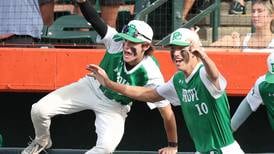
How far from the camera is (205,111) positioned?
604cm

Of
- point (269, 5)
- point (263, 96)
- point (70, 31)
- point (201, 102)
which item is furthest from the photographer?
point (70, 31)

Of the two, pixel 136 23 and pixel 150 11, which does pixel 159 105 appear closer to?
pixel 136 23

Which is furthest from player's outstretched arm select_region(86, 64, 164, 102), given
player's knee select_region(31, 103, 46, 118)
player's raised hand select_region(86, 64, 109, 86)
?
player's knee select_region(31, 103, 46, 118)

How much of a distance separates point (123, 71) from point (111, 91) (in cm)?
23

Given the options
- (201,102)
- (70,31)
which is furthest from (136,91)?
(70,31)

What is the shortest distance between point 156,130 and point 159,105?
5.31 feet

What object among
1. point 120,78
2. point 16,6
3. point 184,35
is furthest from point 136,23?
point 16,6

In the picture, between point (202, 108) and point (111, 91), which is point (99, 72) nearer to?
point (202, 108)

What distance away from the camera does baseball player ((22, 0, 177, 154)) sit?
7078mm

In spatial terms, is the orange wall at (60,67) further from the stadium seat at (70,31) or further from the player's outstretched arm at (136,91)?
the player's outstretched arm at (136,91)

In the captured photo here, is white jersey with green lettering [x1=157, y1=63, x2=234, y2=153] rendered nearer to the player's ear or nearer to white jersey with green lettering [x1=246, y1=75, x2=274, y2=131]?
white jersey with green lettering [x1=246, y1=75, x2=274, y2=131]

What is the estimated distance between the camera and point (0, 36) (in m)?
8.53

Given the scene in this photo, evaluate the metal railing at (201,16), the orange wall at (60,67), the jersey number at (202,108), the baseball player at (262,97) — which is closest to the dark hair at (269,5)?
the orange wall at (60,67)

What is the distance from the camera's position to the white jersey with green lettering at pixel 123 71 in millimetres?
7121
